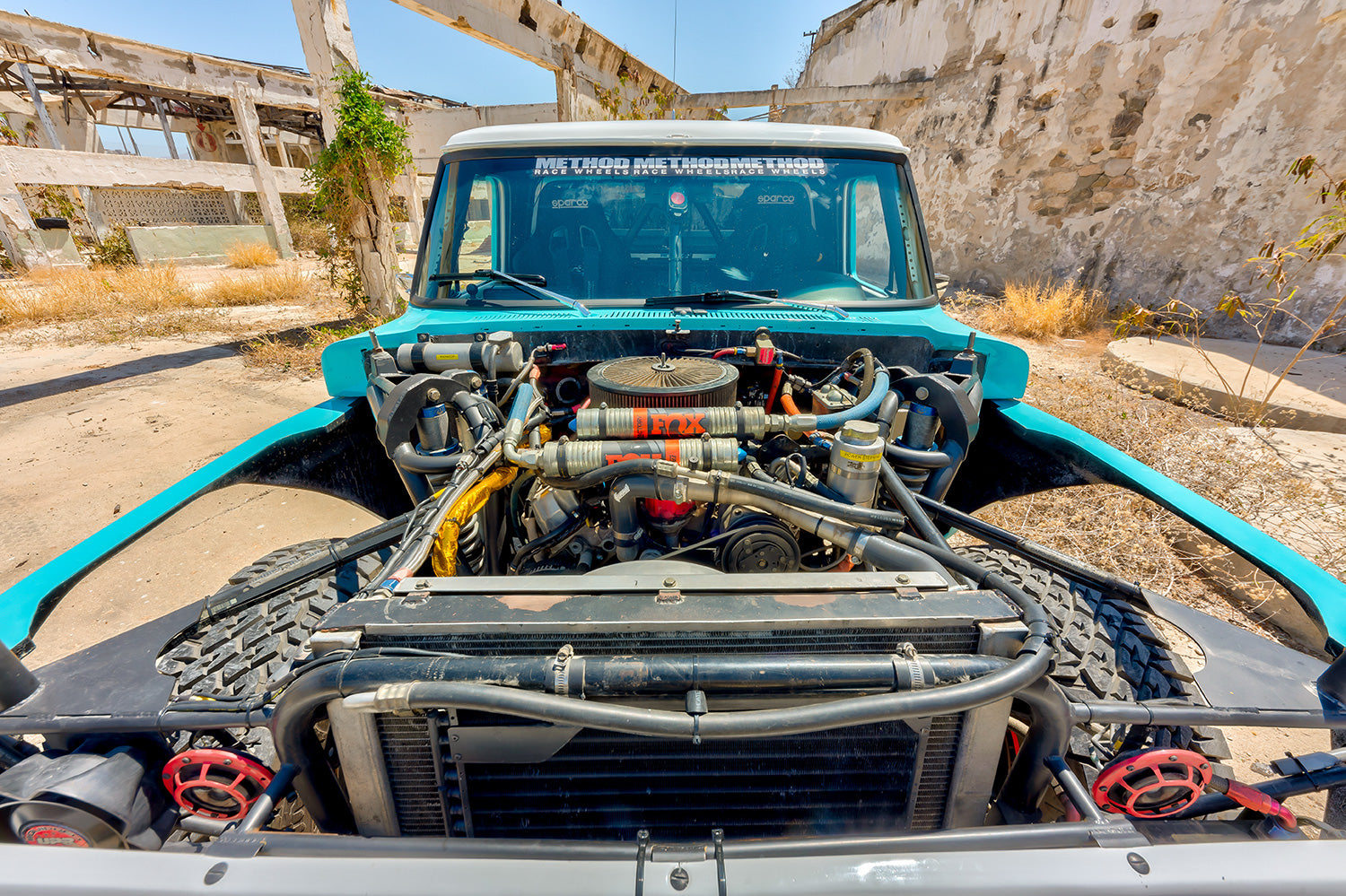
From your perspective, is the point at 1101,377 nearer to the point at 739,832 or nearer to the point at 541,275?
the point at 541,275

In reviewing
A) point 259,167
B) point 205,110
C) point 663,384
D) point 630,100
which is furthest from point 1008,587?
point 205,110

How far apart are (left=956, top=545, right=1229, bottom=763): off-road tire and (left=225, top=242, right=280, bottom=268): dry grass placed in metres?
17.2

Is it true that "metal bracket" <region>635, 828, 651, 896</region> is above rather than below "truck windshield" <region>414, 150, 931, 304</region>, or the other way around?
below

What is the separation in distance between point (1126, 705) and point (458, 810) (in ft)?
4.62

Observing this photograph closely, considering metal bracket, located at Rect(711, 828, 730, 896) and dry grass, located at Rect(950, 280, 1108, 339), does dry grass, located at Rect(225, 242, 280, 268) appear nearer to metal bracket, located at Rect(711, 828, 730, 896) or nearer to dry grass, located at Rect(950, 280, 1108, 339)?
dry grass, located at Rect(950, 280, 1108, 339)

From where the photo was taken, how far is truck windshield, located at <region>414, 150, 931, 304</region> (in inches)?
103

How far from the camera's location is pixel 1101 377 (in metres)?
5.72

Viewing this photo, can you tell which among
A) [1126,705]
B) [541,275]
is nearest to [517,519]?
[541,275]

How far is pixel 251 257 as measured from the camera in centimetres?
1404

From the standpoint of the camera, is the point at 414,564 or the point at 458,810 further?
the point at 414,564

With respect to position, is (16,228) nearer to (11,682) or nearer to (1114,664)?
(11,682)

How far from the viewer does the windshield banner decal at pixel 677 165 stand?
8.36 feet

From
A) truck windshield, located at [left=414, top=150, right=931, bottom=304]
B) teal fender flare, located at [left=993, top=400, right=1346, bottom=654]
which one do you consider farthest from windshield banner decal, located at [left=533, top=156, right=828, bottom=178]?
teal fender flare, located at [left=993, top=400, right=1346, bottom=654]

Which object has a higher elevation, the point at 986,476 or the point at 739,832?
the point at 986,476
